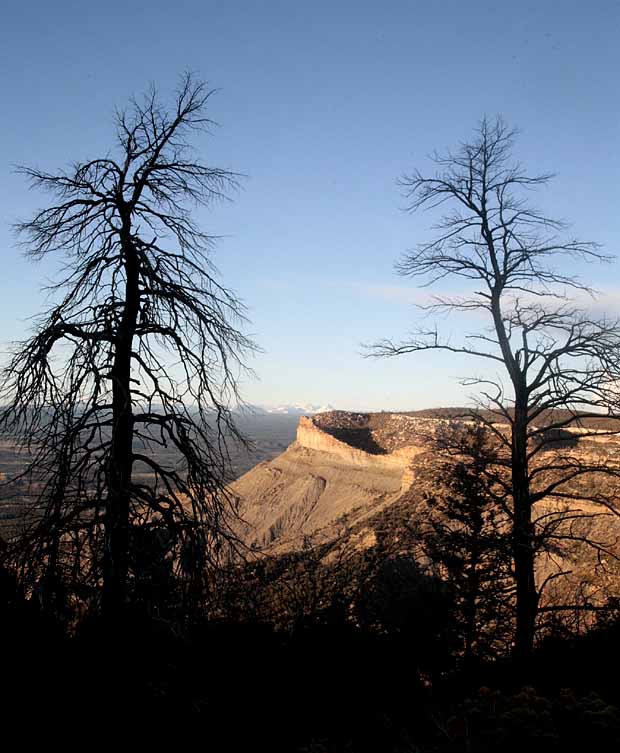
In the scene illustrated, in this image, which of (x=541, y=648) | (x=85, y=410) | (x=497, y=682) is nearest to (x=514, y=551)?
(x=497, y=682)

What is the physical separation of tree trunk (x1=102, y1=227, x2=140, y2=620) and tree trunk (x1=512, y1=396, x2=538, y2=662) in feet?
17.5

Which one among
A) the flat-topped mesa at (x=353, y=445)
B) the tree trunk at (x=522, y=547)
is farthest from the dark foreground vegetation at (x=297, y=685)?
the flat-topped mesa at (x=353, y=445)

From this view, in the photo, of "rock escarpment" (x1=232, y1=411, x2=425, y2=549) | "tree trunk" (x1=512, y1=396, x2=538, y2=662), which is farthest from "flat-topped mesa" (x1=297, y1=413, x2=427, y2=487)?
"tree trunk" (x1=512, y1=396, x2=538, y2=662)

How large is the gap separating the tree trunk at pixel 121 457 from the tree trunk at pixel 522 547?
17.5 feet

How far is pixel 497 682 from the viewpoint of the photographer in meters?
8.30

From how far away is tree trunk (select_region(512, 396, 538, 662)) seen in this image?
808 centimetres

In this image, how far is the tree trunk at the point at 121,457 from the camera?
192 inches

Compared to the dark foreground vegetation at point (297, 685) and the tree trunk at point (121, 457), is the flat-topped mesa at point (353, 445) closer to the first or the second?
the dark foreground vegetation at point (297, 685)

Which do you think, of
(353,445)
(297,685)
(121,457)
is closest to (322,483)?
(353,445)

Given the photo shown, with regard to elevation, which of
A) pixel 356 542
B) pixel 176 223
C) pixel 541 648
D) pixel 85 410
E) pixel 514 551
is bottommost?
pixel 356 542

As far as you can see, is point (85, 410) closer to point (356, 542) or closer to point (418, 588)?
point (418, 588)

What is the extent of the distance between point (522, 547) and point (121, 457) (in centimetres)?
568

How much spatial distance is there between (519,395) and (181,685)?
5.82 m

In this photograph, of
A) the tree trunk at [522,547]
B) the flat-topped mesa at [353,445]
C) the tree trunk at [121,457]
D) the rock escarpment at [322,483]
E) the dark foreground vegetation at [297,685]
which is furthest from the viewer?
the flat-topped mesa at [353,445]
